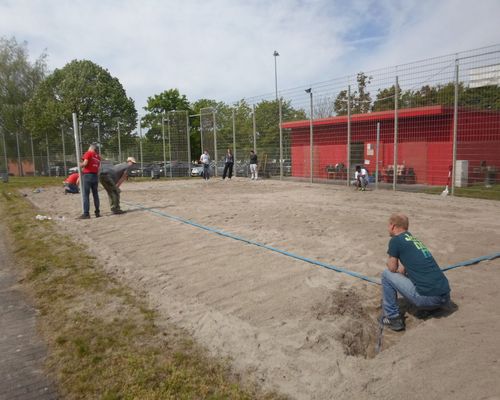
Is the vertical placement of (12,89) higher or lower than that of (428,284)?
higher

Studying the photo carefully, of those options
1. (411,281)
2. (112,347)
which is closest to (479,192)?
(411,281)

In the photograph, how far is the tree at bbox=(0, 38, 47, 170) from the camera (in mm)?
35606

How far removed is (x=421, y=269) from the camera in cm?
357

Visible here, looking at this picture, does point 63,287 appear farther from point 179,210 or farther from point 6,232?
point 179,210

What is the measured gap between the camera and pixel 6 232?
27.3ft

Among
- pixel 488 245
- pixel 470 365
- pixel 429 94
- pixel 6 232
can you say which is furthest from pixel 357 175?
pixel 470 365

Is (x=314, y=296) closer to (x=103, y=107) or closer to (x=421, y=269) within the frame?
(x=421, y=269)

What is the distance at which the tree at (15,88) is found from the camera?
117 feet

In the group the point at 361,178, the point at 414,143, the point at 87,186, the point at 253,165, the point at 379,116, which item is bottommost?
the point at 361,178

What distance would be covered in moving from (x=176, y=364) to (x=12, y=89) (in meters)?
42.1

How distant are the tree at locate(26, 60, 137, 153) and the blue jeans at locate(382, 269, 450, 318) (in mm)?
29826

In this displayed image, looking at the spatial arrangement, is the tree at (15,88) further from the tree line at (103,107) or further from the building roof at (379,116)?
the building roof at (379,116)

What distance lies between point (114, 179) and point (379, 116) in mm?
11737

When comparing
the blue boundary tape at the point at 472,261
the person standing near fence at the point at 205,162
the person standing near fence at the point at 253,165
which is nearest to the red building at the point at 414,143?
the person standing near fence at the point at 253,165
